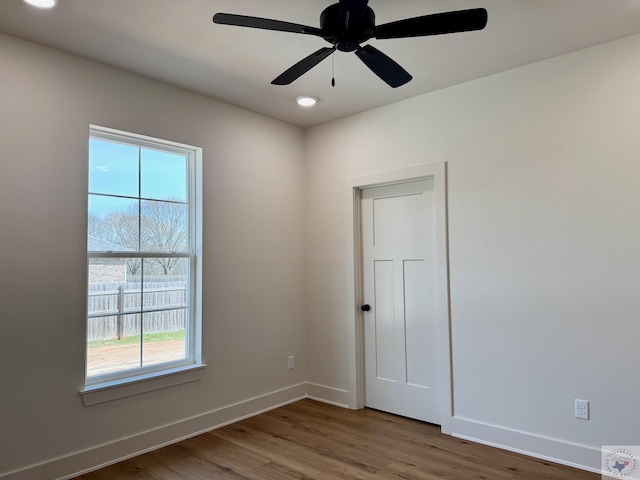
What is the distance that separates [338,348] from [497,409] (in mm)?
1475

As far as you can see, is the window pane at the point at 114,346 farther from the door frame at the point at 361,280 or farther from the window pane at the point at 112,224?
the door frame at the point at 361,280

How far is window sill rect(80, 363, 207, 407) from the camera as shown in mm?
2797

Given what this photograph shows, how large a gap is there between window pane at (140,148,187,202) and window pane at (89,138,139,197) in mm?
69

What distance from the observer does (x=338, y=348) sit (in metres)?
4.05

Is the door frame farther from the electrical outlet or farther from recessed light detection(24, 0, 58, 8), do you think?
recessed light detection(24, 0, 58, 8)

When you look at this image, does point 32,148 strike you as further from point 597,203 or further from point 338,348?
point 597,203

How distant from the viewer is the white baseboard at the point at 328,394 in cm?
396

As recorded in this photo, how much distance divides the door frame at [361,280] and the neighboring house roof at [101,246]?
6.34 ft

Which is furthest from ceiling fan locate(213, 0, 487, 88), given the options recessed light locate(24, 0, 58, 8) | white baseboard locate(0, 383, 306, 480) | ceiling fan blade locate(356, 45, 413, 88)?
white baseboard locate(0, 383, 306, 480)

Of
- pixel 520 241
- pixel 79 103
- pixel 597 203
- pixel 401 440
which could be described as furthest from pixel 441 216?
pixel 79 103

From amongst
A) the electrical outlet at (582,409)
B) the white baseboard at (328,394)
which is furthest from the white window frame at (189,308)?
the electrical outlet at (582,409)

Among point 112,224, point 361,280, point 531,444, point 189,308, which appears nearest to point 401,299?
point 361,280

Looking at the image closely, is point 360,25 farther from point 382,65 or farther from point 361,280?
point 361,280

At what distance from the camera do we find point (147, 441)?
3.05m
